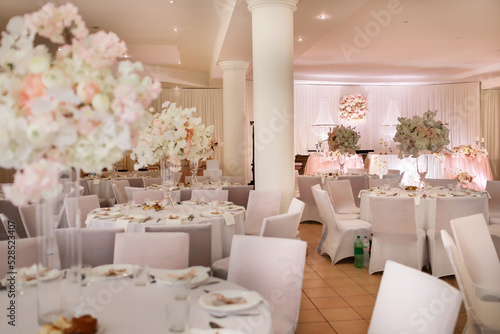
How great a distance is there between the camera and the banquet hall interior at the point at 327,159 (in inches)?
97.9

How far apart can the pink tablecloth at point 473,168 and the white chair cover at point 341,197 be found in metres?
6.42

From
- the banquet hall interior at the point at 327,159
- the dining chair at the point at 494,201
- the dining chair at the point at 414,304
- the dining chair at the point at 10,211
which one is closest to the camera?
the dining chair at the point at 414,304

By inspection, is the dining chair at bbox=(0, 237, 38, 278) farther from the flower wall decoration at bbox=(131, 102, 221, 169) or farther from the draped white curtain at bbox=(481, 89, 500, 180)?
the draped white curtain at bbox=(481, 89, 500, 180)

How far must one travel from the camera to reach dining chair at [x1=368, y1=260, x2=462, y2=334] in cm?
158

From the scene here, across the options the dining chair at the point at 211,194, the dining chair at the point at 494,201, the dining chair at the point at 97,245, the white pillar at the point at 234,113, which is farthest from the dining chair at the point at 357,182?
the dining chair at the point at 97,245

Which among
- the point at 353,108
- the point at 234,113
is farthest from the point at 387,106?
the point at 234,113

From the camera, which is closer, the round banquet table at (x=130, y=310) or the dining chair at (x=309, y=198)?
the round banquet table at (x=130, y=310)

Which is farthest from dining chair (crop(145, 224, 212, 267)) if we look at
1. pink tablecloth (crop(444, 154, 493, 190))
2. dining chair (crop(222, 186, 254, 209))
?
pink tablecloth (crop(444, 154, 493, 190))

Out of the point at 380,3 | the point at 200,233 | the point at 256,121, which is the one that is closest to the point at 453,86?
the point at 380,3

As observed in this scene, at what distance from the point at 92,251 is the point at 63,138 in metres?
1.85

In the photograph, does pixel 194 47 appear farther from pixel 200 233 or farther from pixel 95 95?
pixel 95 95

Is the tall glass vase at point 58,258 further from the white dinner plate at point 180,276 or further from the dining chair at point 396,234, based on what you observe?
the dining chair at point 396,234

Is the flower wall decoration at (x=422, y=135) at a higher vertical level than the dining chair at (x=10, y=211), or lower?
higher

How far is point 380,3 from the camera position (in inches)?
279
